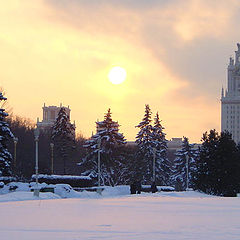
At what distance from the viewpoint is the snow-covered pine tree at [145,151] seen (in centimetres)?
7275

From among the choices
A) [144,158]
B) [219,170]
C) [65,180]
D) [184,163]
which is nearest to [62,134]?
[144,158]

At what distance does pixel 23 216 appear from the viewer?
59.7 feet

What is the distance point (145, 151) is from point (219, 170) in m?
25.8

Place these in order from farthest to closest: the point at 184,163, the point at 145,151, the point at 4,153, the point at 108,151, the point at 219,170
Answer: the point at 184,163, the point at 145,151, the point at 108,151, the point at 219,170, the point at 4,153

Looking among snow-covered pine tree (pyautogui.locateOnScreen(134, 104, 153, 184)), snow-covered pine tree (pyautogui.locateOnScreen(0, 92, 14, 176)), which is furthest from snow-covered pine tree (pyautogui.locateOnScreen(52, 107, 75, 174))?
snow-covered pine tree (pyautogui.locateOnScreen(0, 92, 14, 176))

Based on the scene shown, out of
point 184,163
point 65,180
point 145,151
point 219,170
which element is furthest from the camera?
point 184,163

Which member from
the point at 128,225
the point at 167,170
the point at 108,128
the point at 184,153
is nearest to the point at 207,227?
the point at 128,225

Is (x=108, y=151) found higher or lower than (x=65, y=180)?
higher

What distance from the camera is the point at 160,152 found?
7506 cm

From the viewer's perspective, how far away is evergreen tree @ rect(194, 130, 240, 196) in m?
47.3

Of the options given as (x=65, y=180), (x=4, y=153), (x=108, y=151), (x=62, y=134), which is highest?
(x=62, y=134)

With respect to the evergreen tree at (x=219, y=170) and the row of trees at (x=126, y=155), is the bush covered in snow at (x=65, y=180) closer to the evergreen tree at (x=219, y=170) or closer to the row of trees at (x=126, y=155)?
the evergreen tree at (x=219, y=170)

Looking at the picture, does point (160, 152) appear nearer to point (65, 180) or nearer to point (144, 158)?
point (144, 158)

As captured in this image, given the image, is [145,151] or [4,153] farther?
[145,151]
